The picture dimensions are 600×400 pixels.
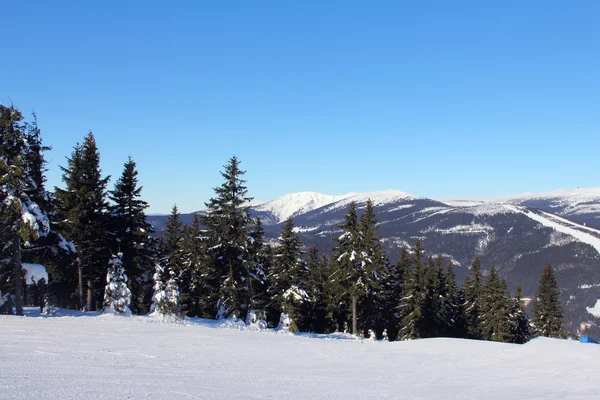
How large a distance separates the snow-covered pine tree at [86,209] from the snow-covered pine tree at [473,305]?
43.3 metres

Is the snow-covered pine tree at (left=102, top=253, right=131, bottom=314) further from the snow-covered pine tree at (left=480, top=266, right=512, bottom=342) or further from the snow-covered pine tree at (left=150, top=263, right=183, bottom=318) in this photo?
the snow-covered pine tree at (left=480, top=266, right=512, bottom=342)

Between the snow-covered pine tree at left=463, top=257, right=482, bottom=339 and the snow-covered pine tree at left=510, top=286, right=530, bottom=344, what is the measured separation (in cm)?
400

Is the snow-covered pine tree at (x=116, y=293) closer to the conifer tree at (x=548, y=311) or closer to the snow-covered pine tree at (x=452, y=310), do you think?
the snow-covered pine tree at (x=452, y=310)

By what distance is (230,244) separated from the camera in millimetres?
33594

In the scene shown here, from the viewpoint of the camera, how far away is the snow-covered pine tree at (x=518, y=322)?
183 ft

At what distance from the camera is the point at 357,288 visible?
39.3 metres

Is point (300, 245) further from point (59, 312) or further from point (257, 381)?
point (257, 381)

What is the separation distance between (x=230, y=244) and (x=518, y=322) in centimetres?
4368

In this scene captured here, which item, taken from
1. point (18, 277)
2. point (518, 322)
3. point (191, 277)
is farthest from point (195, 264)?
point (518, 322)

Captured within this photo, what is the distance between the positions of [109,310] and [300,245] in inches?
723

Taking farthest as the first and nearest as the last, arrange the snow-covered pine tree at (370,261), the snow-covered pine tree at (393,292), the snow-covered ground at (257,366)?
the snow-covered pine tree at (393,292) → the snow-covered pine tree at (370,261) → the snow-covered ground at (257,366)

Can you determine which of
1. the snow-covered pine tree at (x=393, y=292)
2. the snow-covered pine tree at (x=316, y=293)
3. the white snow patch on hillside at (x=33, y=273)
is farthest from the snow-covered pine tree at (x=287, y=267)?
the white snow patch on hillside at (x=33, y=273)

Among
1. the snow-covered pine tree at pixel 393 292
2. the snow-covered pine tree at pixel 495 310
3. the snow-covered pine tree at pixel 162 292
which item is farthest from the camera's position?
the snow-covered pine tree at pixel 393 292

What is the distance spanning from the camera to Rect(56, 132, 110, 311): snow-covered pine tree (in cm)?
3144
